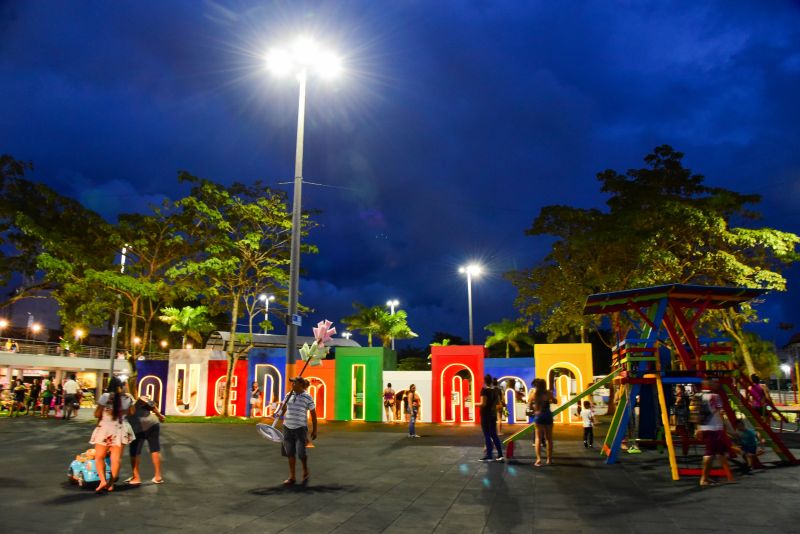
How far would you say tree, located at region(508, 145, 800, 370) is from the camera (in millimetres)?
23203

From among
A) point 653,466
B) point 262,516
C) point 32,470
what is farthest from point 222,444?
point 653,466

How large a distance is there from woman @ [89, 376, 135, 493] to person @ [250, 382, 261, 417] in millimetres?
18565

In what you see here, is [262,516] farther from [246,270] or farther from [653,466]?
[246,270]

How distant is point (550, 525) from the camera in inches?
276

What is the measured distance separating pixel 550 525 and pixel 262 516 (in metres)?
3.63

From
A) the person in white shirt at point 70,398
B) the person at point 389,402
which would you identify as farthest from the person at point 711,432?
the person in white shirt at point 70,398

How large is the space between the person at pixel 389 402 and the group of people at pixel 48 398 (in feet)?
46.0

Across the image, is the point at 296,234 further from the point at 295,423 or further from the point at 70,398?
the point at 70,398

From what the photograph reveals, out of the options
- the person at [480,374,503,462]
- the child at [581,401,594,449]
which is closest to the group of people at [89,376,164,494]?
the person at [480,374,503,462]

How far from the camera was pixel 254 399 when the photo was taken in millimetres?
27375

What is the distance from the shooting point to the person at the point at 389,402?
83.8 feet

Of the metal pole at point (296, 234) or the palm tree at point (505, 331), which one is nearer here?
the metal pole at point (296, 234)

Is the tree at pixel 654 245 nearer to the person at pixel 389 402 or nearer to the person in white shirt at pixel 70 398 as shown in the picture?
the person at pixel 389 402

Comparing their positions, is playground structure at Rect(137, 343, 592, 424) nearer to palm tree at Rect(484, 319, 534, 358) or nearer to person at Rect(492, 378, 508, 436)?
person at Rect(492, 378, 508, 436)
